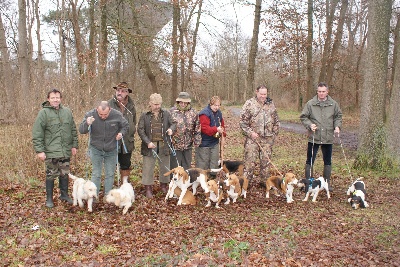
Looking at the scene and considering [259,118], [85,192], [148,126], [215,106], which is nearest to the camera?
[85,192]

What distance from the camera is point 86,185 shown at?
6.41m

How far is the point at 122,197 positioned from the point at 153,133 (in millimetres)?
1541

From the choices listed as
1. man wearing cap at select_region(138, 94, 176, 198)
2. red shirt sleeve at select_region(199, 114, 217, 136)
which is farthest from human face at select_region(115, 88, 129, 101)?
red shirt sleeve at select_region(199, 114, 217, 136)

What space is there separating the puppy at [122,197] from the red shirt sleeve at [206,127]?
2.03m

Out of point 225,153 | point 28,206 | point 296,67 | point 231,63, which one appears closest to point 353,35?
point 296,67

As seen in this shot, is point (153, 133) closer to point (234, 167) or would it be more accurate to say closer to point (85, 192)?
point (85, 192)

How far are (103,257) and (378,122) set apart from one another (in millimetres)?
7547

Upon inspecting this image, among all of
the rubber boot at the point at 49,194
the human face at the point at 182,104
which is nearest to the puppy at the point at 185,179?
the human face at the point at 182,104

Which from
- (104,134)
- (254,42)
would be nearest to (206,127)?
(104,134)

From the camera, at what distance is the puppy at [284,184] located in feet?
23.4

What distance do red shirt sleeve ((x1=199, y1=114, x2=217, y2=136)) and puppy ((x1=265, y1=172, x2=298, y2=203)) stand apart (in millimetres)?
1553

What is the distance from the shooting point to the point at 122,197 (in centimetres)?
637

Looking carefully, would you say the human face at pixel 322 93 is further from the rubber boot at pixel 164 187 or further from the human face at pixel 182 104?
the rubber boot at pixel 164 187

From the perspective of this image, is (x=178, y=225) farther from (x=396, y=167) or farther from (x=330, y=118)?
(x=396, y=167)
